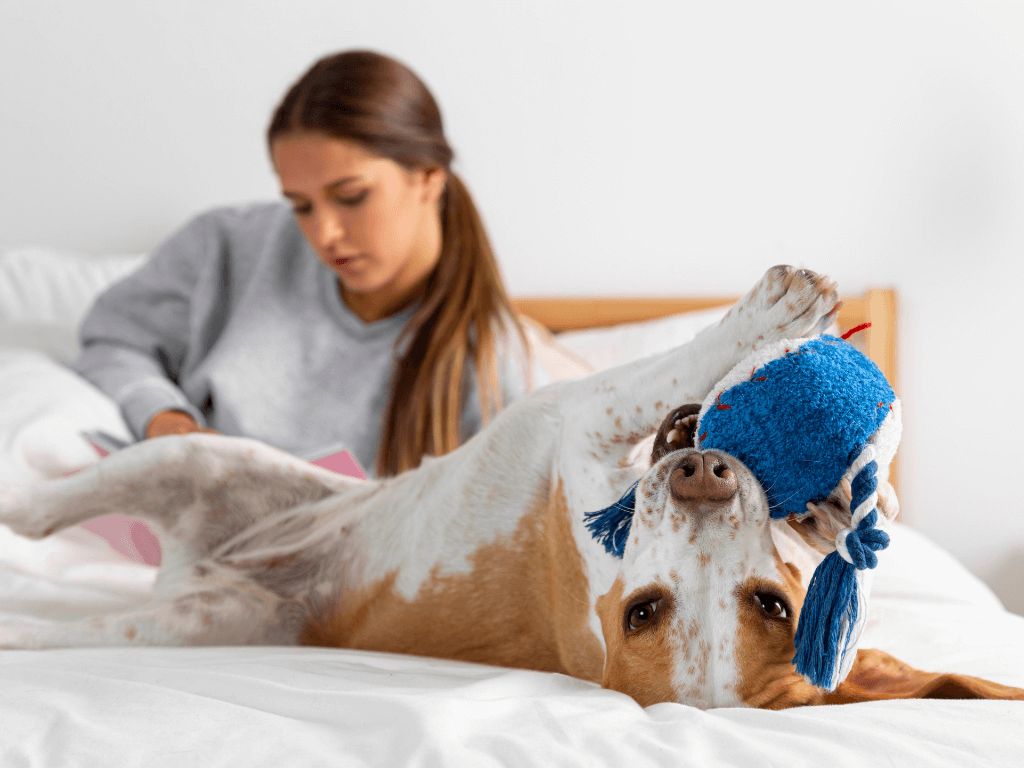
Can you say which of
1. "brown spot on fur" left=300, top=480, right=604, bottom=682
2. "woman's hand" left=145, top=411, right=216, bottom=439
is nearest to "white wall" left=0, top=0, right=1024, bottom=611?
"woman's hand" left=145, top=411, right=216, bottom=439

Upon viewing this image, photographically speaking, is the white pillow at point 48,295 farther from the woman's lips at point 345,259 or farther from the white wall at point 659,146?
the woman's lips at point 345,259

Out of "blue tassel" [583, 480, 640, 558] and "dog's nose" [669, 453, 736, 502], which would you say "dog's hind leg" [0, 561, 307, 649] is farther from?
"dog's nose" [669, 453, 736, 502]

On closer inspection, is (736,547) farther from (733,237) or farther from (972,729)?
(733,237)

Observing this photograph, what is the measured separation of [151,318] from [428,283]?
75cm

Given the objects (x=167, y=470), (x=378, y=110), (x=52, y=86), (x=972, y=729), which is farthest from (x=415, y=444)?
(x=52, y=86)

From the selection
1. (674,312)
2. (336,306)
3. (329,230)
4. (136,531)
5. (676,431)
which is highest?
(329,230)

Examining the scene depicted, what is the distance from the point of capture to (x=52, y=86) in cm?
275

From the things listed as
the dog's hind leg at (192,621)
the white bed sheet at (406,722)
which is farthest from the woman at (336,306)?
the white bed sheet at (406,722)

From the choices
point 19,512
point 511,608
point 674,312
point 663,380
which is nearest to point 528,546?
point 511,608

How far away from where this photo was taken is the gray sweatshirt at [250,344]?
1.90m

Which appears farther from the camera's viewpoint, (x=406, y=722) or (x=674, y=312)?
(x=674, y=312)

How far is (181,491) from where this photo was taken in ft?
4.30

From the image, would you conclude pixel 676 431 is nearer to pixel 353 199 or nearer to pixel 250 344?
pixel 353 199

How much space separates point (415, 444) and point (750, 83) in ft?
5.83
